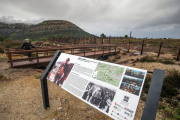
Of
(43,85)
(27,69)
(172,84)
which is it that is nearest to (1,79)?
(27,69)

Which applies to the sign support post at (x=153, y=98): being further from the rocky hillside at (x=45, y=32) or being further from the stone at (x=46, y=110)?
the rocky hillside at (x=45, y=32)

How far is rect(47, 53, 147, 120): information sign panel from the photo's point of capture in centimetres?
133

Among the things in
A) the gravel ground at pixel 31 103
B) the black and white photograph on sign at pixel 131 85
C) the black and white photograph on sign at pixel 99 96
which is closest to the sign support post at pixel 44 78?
the gravel ground at pixel 31 103

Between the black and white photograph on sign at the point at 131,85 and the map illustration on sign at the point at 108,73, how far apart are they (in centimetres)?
9

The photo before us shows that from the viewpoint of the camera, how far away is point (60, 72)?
2264 mm

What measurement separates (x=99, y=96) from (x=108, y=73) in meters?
0.43

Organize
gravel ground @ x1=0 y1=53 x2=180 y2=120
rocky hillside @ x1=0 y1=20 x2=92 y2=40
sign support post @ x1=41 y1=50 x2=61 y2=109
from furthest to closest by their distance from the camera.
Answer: rocky hillside @ x1=0 y1=20 x2=92 y2=40 < gravel ground @ x1=0 y1=53 x2=180 y2=120 < sign support post @ x1=41 y1=50 x2=61 y2=109

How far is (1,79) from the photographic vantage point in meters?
4.15

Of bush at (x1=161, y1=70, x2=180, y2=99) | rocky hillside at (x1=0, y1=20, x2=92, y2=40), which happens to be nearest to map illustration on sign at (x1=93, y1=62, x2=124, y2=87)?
bush at (x1=161, y1=70, x2=180, y2=99)

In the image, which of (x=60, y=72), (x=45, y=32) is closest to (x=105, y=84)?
(x=60, y=72)

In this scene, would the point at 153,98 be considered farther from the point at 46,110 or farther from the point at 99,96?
the point at 46,110

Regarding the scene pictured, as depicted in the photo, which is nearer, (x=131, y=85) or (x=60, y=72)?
(x=131, y=85)

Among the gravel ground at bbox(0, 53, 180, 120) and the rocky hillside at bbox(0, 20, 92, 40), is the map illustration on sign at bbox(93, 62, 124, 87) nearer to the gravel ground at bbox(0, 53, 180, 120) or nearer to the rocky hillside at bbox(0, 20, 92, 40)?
the gravel ground at bbox(0, 53, 180, 120)

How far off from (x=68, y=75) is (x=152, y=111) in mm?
1612
